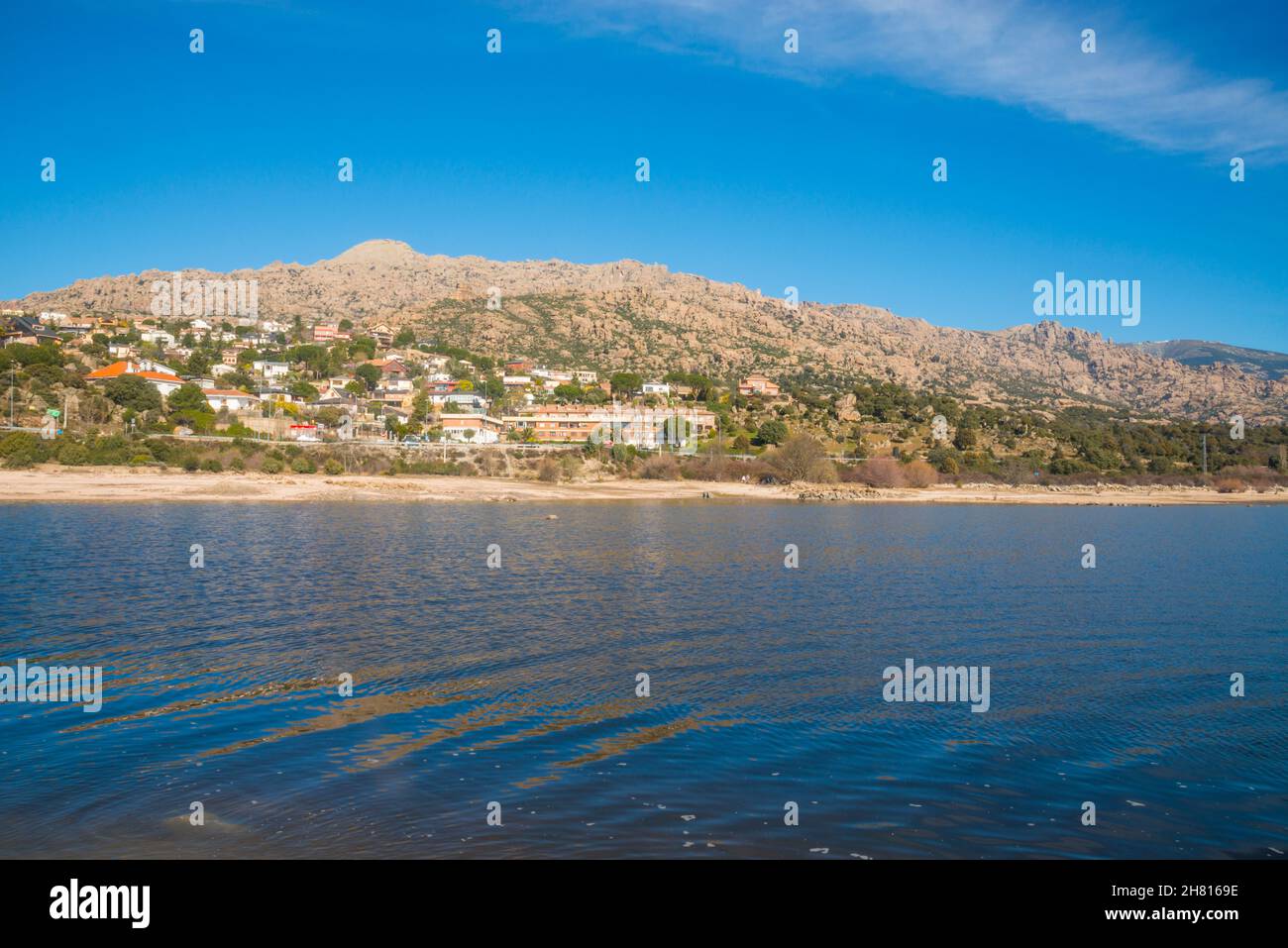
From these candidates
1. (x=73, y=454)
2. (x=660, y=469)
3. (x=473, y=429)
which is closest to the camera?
(x=73, y=454)

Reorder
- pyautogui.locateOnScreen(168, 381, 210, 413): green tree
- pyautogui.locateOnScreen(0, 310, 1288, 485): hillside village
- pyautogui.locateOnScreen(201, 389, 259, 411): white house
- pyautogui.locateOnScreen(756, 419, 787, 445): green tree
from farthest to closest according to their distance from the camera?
pyautogui.locateOnScreen(756, 419, 787, 445): green tree < pyautogui.locateOnScreen(201, 389, 259, 411): white house < pyautogui.locateOnScreen(168, 381, 210, 413): green tree < pyautogui.locateOnScreen(0, 310, 1288, 485): hillside village

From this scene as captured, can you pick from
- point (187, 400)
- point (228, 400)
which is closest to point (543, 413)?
point (228, 400)

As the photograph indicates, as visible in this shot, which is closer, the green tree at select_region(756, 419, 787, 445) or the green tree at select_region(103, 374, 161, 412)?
the green tree at select_region(103, 374, 161, 412)

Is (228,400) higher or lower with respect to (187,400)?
higher

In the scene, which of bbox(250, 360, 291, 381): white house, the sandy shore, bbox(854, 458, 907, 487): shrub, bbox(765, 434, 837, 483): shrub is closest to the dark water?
the sandy shore

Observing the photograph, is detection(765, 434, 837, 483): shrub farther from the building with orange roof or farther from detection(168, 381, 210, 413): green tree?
the building with orange roof

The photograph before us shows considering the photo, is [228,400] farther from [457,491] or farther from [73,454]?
[457,491]

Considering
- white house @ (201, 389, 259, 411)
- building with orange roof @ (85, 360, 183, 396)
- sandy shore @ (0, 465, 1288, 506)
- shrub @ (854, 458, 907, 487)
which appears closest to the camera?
sandy shore @ (0, 465, 1288, 506)
